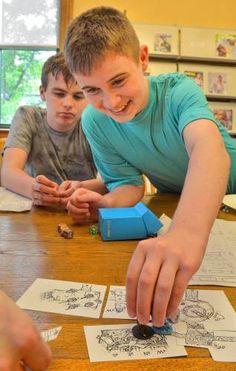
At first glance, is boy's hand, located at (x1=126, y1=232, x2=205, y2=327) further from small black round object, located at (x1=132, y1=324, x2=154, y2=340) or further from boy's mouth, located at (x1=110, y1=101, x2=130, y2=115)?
boy's mouth, located at (x1=110, y1=101, x2=130, y2=115)

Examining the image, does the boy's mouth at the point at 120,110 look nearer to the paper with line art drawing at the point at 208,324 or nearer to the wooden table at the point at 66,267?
the wooden table at the point at 66,267

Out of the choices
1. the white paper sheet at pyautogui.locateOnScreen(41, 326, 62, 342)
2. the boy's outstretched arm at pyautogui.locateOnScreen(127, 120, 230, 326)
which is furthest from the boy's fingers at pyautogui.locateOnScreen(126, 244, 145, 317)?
the white paper sheet at pyautogui.locateOnScreen(41, 326, 62, 342)

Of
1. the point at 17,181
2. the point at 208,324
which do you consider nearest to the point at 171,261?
the point at 208,324

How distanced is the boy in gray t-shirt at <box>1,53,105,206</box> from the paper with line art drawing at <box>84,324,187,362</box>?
0.88 m

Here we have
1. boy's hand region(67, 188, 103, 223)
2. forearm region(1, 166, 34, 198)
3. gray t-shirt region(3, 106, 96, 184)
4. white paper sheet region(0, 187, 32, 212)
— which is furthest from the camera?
gray t-shirt region(3, 106, 96, 184)

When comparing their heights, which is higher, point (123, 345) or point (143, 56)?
point (143, 56)

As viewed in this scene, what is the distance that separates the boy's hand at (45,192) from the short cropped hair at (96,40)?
0.31 meters

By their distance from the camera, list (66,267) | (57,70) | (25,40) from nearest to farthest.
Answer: (66,267), (57,70), (25,40)

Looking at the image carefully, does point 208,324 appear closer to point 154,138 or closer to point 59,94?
point 154,138

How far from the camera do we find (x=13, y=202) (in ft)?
3.46

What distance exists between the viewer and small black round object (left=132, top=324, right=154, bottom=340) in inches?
16.8

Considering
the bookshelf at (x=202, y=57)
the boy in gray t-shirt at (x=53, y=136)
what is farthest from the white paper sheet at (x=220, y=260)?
the bookshelf at (x=202, y=57)

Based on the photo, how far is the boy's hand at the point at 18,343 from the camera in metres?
0.32

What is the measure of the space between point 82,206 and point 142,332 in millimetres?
480
